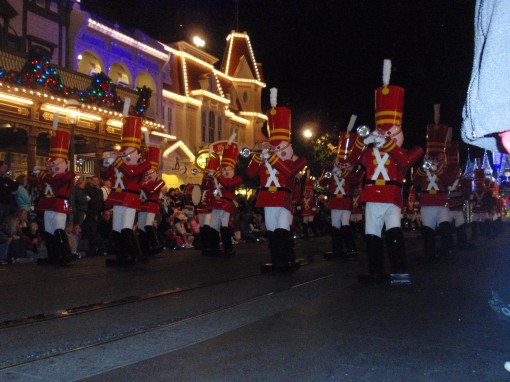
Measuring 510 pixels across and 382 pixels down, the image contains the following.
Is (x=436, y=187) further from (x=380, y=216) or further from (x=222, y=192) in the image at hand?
(x=222, y=192)

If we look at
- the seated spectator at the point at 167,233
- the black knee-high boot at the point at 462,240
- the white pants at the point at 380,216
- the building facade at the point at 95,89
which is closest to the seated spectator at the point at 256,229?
the building facade at the point at 95,89

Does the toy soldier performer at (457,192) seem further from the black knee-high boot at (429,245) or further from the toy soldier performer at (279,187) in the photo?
the toy soldier performer at (279,187)

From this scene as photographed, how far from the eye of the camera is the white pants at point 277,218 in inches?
336

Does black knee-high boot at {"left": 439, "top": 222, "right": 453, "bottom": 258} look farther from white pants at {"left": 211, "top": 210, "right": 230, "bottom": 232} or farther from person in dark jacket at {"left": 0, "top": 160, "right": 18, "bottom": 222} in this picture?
person in dark jacket at {"left": 0, "top": 160, "right": 18, "bottom": 222}

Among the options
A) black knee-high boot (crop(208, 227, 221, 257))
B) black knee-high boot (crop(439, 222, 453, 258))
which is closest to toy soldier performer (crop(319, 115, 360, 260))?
black knee-high boot (crop(439, 222, 453, 258))

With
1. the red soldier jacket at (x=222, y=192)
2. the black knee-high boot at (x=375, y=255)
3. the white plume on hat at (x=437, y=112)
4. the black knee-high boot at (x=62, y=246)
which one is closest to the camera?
the black knee-high boot at (x=375, y=255)

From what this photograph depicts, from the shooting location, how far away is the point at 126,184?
9.45 m

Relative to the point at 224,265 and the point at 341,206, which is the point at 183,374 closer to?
the point at 224,265

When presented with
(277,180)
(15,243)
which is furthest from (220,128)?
(277,180)

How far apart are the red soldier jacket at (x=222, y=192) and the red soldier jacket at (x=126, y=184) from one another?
2114 mm

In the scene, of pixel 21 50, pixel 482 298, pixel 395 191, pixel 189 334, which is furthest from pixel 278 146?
pixel 21 50

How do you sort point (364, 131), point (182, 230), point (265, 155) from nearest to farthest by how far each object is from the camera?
1. point (364, 131)
2. point (265, 155)
3. point (182, 230)

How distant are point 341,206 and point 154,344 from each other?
6861mm

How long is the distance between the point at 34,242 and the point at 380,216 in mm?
7194
